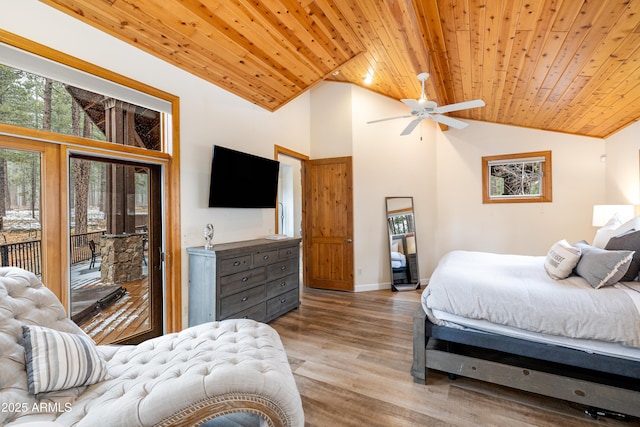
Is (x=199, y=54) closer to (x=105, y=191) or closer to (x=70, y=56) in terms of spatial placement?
(x=70, y=56)

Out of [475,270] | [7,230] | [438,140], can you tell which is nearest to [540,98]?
[438,140]

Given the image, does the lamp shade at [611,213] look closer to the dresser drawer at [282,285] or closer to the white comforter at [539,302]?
the white comforter at [539,302]

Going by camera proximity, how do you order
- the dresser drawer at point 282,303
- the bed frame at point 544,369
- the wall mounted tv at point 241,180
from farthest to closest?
1. the dresser drawer at point 282,303
2. the wall mounted tv at point 241,180
3. the bed frame at point 544,369

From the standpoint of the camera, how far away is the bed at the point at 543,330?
5.71 ft

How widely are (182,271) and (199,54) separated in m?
2.30

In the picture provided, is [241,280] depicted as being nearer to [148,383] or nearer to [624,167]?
[148,383]

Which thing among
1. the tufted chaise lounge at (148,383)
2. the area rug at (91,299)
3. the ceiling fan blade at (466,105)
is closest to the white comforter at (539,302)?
the tufted chaise lounge at (148,383)

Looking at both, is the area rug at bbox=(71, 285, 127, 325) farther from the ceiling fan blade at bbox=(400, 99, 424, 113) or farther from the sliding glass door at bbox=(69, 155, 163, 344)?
the ceiling fan blade at bbox=(400, 99, 424, 113)

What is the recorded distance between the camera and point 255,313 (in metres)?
3.24

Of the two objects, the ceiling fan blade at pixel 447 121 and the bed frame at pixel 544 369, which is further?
the ceiling fan blade at pixel 447 121

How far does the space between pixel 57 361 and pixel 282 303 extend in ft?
8.56

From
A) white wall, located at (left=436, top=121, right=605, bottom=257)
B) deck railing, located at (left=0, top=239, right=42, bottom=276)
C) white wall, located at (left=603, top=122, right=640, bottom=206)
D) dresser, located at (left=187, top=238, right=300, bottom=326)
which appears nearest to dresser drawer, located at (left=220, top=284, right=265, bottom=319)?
dresser, located at (left=187, top=238, right=300, bottom=326)

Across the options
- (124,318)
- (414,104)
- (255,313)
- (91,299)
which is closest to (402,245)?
(414,104)

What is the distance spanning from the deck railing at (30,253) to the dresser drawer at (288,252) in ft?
6.63
